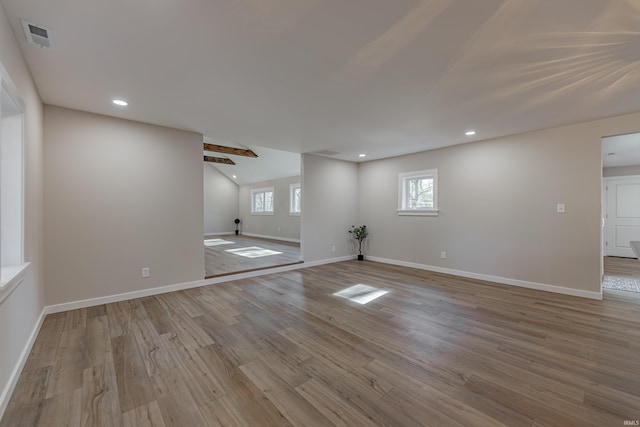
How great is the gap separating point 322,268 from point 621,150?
594cm

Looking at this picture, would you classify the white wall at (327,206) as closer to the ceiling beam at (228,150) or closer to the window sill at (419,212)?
the window sill at (419,212)

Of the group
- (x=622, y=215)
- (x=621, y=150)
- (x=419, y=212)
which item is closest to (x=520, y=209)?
(x=419, y=212)

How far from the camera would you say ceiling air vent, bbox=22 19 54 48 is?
5.75 ft

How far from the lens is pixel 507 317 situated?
114 inches

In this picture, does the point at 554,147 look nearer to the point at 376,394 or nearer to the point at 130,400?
the point at 376,394

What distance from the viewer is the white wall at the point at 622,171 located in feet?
20.4

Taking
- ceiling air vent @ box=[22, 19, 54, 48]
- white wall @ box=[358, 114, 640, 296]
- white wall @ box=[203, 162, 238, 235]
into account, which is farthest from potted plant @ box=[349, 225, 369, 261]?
white wall @ box=[203, 162, 238, 235]

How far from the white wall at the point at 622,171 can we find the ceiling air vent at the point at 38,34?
10306 mm

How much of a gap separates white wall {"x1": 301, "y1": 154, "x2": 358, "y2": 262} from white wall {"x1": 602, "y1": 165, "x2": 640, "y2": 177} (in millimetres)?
6388

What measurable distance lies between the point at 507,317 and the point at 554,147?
263 centimetres

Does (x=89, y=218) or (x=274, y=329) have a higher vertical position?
(x=89, y=218)

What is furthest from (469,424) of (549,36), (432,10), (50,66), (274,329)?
(50,66)

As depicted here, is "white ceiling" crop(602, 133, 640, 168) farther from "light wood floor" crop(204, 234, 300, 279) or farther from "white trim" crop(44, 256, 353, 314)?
"light wood floor" crop(204, 234, 300, 279)

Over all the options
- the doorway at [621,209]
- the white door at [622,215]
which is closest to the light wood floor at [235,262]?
the doorway at [621,209]
